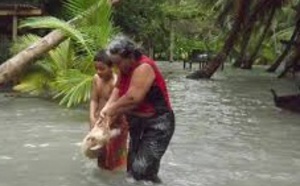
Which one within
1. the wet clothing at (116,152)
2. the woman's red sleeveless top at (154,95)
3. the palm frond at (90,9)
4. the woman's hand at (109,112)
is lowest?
the wet clothing at (116,152)

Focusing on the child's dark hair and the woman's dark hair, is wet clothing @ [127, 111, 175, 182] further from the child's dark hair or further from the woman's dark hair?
the child's dark hair

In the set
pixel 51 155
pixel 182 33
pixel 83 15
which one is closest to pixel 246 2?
pixel 83 15

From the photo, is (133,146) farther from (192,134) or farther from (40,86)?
(40,86)

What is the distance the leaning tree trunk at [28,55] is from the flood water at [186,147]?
0.94m

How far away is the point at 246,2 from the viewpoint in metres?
29.2

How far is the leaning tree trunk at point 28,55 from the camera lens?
18102 mm

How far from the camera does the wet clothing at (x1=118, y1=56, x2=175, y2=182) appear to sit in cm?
820

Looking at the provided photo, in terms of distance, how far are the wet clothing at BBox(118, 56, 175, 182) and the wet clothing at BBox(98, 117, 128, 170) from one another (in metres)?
0.60

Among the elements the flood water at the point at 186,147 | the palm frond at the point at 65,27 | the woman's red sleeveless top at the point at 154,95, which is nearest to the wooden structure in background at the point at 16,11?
the flood water at the point at 186,147

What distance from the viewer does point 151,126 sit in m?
8.27

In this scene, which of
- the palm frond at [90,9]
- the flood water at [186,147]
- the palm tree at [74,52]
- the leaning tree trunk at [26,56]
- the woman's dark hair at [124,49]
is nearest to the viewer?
the woman's dark hair at [124,49]

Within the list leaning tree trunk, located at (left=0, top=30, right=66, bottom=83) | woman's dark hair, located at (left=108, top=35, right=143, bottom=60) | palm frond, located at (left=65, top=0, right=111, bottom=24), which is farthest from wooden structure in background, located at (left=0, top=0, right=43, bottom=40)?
woman's dark hair, located at (left=108, top=35, right=143, bottom=60)

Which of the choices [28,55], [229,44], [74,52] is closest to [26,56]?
[28,55]

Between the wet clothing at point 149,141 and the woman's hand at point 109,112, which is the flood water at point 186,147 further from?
the woman's hand at point 109,112
